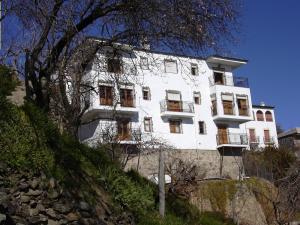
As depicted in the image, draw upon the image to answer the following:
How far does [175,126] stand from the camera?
150ft

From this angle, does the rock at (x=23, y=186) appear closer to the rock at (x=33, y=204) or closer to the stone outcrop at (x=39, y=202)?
the stone outcrop at (x=39, y=202)

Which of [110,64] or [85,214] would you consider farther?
[110,64]

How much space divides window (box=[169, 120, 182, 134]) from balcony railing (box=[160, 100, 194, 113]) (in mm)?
1132

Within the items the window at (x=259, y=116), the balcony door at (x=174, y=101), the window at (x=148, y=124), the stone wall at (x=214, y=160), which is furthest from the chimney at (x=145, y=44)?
the window at (x=259, y=116)

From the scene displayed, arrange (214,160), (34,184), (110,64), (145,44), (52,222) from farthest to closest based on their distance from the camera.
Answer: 1. (214,160)
2. (110,64)
3. (145,44)
4. (34,184)
5. (52,222)

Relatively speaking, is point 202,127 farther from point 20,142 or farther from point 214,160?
point 20,142

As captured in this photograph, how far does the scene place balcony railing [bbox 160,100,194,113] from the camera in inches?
1774

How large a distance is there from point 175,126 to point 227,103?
701 centimetres

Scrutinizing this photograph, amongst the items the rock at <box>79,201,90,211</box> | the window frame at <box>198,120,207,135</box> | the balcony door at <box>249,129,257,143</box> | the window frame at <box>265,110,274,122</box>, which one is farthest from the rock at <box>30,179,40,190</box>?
the window frame at <box>265,110,274,122</box>

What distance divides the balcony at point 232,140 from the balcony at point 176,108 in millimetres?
4381

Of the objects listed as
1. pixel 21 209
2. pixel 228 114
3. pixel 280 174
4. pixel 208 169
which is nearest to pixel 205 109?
pixel 228 114

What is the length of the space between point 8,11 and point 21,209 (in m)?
4.69

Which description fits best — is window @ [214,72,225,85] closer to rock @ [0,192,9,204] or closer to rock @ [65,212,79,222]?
rock @ [65,212,79,222]

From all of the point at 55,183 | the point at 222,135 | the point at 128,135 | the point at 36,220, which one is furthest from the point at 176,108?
the point at 36,220
